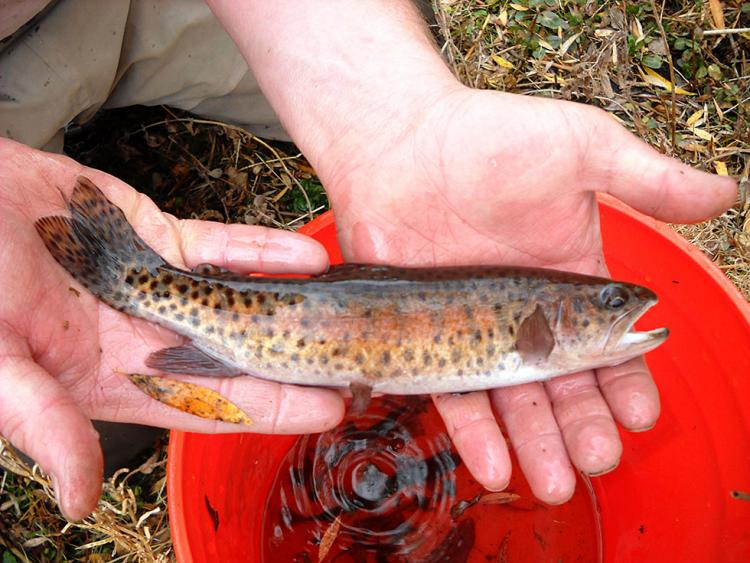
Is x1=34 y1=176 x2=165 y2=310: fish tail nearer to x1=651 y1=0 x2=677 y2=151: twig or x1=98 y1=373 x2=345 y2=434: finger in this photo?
x1=98 y1=373 x2=345 y2=434: finger

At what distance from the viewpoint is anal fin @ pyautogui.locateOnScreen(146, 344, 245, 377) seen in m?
3.25

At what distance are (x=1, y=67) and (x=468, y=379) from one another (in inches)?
115

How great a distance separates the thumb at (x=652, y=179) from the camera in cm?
306

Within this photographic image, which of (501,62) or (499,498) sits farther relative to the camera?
(501,62)

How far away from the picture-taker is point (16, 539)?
178 inches

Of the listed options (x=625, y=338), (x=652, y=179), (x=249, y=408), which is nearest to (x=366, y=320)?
(x=249, y=408)

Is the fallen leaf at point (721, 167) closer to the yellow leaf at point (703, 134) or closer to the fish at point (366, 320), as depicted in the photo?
the yellow leaf at point (703, 134)

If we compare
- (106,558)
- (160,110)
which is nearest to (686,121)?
(160,110)

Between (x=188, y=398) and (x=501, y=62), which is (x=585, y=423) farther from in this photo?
(x=501, y=62)

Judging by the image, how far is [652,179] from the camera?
122 inches

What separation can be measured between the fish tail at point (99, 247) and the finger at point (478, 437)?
5.01ft

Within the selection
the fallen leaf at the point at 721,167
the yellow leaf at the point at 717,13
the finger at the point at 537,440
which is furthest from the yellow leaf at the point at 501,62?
the finger at the point at 537,440

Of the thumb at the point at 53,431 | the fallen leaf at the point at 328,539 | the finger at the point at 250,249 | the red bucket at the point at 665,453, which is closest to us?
the thumb at the point at 53,431

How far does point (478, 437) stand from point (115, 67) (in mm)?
2901
